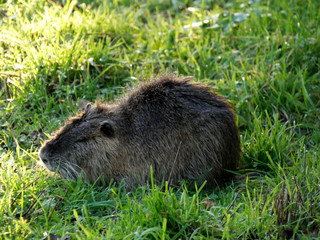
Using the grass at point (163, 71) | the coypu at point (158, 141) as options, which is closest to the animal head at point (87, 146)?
the coypu at point (158, 141)

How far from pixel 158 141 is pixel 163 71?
4.21ft

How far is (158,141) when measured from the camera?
157 inches

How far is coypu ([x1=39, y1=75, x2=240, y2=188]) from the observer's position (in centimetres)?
396

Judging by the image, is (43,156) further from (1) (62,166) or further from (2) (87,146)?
(2) (87,146)

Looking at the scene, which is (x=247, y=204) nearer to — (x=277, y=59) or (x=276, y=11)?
(x=277, y=59)

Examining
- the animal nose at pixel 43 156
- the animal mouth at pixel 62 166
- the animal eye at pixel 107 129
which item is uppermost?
the animal eye at pixel 107 129

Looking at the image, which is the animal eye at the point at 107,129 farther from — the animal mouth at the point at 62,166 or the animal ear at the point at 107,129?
the animal mouth at the point at 62,166

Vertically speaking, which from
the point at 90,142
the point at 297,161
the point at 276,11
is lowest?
the point at 297,161

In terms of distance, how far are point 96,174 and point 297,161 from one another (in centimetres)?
156

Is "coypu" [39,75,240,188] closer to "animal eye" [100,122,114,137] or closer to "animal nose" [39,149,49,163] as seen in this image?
"animal eye" [100,122,114,137]

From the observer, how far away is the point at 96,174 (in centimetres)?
399

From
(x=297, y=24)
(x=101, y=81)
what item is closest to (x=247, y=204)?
(x=101, y=81)

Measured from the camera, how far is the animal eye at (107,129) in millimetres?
3977

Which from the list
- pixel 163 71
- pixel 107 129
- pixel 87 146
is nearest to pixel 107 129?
pixel 107 129
